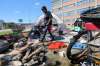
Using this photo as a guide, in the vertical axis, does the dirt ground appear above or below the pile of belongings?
below

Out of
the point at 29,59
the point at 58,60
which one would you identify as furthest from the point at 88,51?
the point at 29,59

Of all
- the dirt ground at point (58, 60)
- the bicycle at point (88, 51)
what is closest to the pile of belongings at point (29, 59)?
the dirt ground at point (58, 60)

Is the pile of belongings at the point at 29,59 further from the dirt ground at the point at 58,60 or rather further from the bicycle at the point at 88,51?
the bicycle at the point at 88,51

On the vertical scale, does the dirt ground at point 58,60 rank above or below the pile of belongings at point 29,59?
below

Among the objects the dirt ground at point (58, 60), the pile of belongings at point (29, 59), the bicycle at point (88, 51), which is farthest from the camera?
the dirt ground at point (58, 60)

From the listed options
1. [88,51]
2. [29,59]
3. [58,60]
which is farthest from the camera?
[58,60]

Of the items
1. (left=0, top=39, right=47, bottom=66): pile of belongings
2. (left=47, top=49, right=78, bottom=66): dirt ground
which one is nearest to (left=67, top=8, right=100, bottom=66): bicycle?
(left=47, top=49, right=78, bottom=66): dirt ground

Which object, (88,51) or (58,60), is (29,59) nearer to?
(58,60)

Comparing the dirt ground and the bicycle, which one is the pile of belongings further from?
the bicycle

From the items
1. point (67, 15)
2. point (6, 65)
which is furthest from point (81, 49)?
point (67, 15)

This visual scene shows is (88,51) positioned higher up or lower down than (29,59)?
higher up

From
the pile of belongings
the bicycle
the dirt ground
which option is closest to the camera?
the bicycle

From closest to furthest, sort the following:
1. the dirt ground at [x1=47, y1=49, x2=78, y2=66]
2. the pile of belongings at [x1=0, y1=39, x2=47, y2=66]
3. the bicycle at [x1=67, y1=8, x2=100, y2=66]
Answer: the bicycle at [x1=67, y1=8, x2=100, y2=66]
the pile of belongings at [x1=0, y1=39, x2=47, y2=66]
the dirt ground at [x1=47, y1=49, x2=78, y2=66]

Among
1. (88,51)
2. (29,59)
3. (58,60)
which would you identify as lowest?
(58,60)
